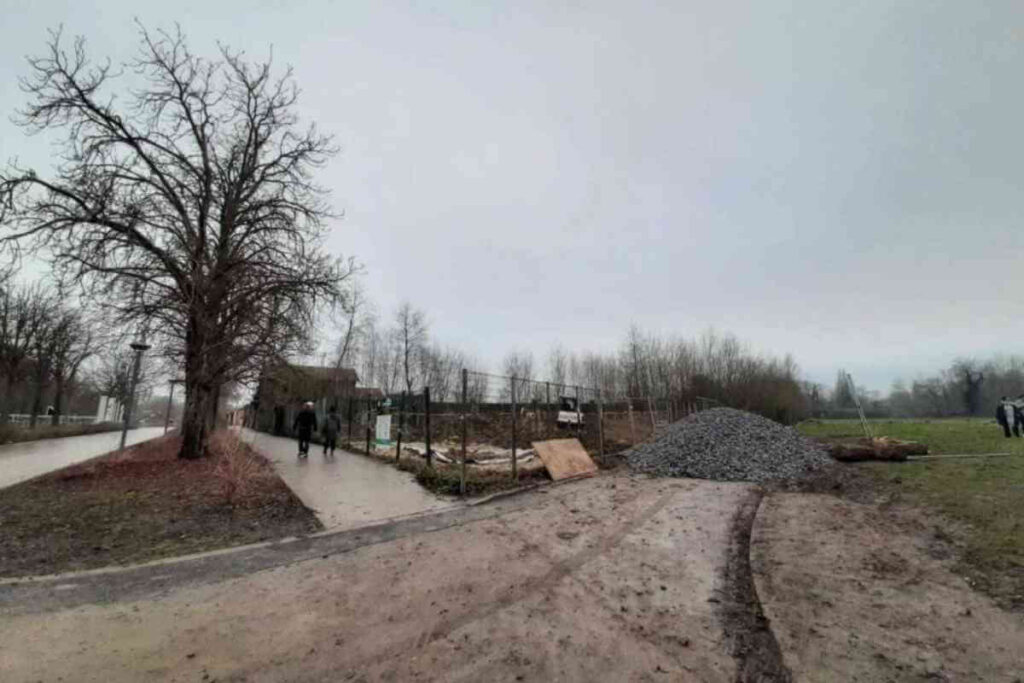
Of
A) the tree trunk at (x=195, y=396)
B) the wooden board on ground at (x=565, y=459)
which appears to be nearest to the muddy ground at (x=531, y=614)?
the wooden board on ground at (x=565, y=459)

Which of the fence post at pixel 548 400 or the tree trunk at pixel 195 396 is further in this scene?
the fence post at pixel 548 400

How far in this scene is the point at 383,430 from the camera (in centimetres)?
1449

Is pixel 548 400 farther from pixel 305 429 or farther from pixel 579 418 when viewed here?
pixel 305 429

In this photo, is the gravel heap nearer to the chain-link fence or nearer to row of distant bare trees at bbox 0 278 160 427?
the chain-link fence

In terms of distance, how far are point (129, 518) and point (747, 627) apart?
27.7 feet

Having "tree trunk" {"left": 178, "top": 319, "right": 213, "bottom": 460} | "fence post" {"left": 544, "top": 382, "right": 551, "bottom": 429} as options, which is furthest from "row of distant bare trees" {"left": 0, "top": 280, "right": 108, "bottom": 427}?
"fence post" {"left": 544, "top": 382, "right": 551, "bottom": 429}

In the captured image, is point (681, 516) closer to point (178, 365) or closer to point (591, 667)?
point (591, 667)

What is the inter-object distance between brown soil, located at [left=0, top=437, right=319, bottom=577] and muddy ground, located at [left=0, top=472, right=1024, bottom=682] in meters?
0.83

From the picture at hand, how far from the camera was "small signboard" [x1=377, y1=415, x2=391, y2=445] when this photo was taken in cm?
1428

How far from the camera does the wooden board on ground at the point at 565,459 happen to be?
11773 mm

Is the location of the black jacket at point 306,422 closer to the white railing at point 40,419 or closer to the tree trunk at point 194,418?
the tree trunk at point 194,418

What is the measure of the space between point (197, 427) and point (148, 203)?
6104 millimetres

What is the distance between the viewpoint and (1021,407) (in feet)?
71.8

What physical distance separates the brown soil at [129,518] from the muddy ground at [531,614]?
83 centimetres
